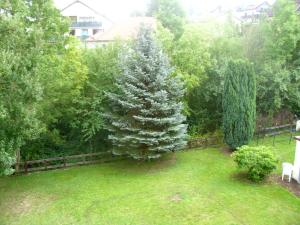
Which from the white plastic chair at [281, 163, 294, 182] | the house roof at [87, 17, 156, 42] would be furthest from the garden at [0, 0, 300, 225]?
the house roof at [87, 17, 156, 42]

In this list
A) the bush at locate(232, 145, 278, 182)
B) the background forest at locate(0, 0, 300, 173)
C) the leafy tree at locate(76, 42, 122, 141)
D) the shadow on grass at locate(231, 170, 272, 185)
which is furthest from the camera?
the leafy tree at locate(76, 42, 122, 141)

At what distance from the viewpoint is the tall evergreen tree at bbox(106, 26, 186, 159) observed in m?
16.1

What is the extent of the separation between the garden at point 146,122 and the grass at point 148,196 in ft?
0.21

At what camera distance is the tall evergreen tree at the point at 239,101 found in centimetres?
1806

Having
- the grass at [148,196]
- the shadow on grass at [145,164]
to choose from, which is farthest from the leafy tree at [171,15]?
the grass at [148,196]

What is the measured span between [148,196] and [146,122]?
151 inches

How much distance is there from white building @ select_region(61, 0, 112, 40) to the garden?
23.7 meters

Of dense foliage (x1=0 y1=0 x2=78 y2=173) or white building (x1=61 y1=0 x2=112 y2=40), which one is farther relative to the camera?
white building (x1=61 y1=0 x2=112 y2=40)

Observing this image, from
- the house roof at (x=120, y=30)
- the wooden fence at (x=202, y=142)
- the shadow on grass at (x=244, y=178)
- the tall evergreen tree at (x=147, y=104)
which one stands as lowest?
the shadow on grass at (x=244, y=178)

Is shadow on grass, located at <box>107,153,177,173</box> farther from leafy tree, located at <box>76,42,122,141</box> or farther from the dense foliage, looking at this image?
the dense foliage

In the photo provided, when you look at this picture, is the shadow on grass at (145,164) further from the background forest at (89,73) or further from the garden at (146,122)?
the background forest at (89,73)

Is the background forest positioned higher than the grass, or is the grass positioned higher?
the background forest

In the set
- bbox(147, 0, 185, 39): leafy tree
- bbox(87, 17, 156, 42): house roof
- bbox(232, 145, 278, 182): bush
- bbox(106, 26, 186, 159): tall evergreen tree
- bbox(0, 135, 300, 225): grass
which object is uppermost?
bbox(147, 0, 185, 39): leafy tree

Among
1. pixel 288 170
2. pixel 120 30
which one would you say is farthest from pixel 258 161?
pixel 120 30
